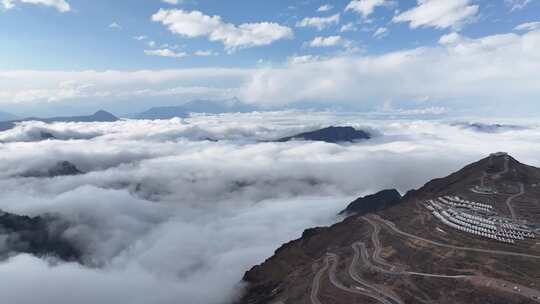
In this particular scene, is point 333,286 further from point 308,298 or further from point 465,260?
point 465,260

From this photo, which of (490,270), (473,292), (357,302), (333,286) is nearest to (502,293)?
(473,292)

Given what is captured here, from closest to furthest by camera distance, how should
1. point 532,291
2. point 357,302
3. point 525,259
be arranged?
point 532,291 < point 357,302 < point 525,259

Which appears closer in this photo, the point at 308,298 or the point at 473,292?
the point at 473,292

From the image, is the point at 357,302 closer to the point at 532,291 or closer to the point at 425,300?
the point at 425,300

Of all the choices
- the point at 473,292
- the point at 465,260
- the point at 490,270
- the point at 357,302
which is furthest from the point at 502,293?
the point at 357,302

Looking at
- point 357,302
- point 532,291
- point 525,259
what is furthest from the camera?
point 525,259

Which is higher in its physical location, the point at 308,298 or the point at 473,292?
the point at 473,292

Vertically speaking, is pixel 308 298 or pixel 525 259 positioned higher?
pixel 525 259

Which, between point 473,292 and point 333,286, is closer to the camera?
point 473,292

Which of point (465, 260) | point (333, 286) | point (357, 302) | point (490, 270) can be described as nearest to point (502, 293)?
point (490, 270)
